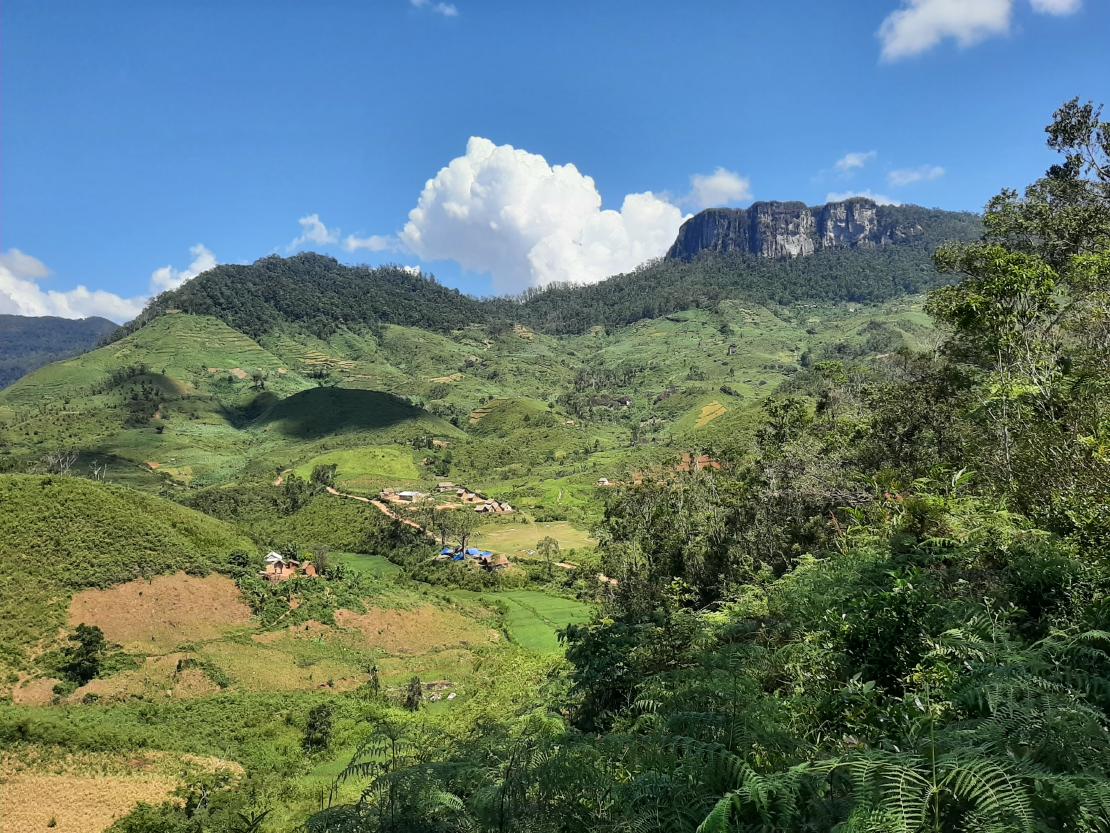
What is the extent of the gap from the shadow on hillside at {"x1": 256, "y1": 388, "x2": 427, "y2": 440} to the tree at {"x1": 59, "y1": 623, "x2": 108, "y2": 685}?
98.8 m

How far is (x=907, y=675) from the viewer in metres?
5.91

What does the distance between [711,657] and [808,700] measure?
5.52 ft

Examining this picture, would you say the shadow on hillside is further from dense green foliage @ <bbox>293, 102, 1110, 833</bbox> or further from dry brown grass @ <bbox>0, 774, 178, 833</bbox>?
dense green foliage @ <bbox>293, 102, 1110, 833</bbox>

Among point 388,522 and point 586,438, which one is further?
point 586,438

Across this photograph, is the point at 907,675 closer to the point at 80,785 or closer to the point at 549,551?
the point at 80,785

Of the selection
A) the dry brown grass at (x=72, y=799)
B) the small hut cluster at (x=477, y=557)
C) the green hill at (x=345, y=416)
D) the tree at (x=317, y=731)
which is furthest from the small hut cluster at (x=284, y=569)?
the green hill at (x=345, y=416)

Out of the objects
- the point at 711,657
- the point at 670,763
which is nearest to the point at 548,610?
the point at 711,657

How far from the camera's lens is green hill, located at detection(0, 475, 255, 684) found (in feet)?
103

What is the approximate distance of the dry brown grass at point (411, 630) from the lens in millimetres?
39188

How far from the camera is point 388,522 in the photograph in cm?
6712

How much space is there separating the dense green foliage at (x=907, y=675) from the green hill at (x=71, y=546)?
34.4 meters

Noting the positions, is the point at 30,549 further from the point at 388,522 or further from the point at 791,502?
the point at 791,502

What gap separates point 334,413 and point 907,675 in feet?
457

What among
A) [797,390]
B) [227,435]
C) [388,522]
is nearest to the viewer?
[388,522]
